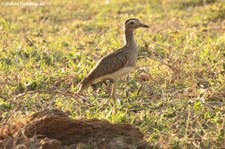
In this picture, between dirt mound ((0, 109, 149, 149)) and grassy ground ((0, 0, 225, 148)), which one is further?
grassy ground ((0, 0, 225, 148))

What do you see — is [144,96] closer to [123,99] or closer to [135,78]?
[123,99]

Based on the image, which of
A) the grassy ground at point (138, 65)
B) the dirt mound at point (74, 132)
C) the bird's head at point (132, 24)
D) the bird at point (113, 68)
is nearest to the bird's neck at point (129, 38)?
the bird's head at point (132, 24)

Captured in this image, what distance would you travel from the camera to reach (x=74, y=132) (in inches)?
222

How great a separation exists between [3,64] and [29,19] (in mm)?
4065

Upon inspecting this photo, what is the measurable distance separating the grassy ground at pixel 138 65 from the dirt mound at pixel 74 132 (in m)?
0.24

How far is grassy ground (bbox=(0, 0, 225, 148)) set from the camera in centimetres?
635

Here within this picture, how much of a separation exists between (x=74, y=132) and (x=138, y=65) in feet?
10.5

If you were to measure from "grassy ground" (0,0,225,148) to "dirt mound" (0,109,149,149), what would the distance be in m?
0.24

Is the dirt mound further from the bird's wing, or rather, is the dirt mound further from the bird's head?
the bird's head

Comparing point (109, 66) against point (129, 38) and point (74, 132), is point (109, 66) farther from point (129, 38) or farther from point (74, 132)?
point (74, 132)

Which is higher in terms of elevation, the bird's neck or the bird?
the bird's neck

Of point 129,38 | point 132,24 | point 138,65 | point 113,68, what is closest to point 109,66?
point 113,68

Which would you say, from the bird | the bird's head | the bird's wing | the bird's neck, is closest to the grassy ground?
the bird

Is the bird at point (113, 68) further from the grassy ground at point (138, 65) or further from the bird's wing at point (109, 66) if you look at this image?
the grassy ground at point (138, 65)
